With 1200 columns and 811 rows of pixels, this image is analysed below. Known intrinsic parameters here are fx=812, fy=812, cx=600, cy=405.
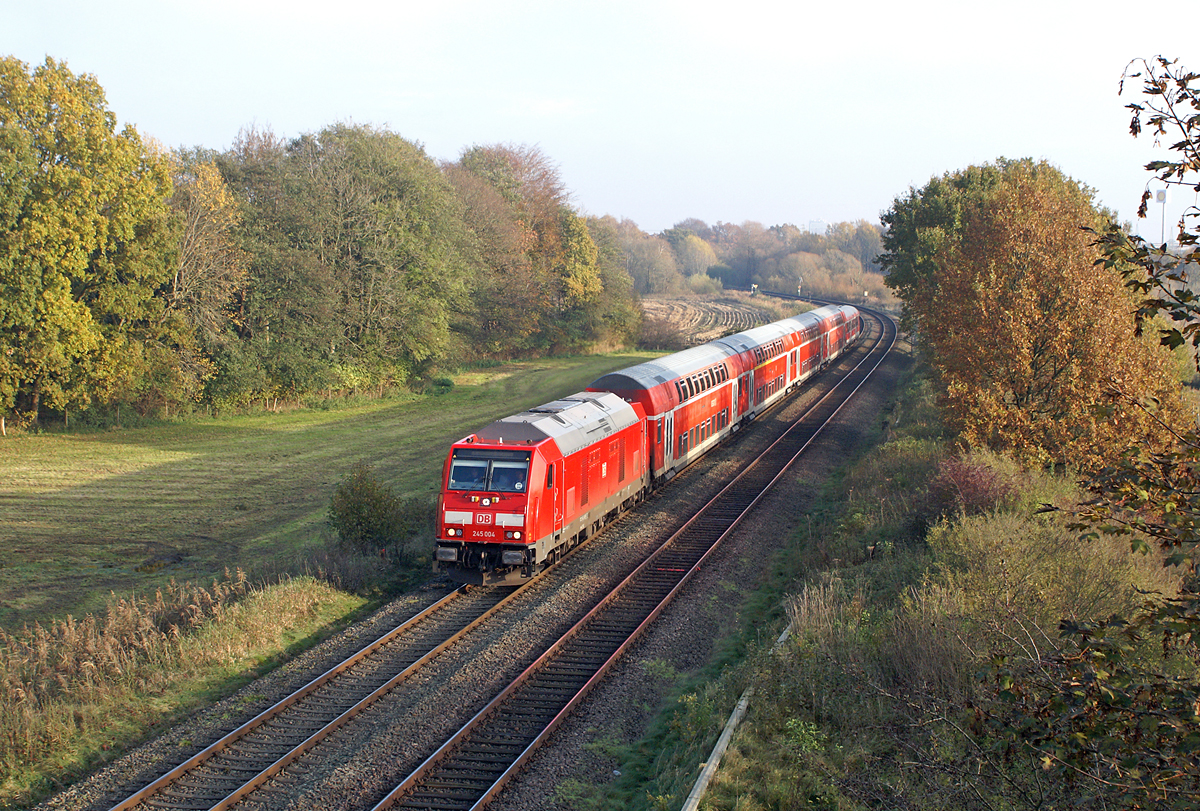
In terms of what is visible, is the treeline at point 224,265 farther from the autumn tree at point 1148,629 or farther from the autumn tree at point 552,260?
the autumn tree at point 1148,629

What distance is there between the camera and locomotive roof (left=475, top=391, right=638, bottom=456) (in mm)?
16766

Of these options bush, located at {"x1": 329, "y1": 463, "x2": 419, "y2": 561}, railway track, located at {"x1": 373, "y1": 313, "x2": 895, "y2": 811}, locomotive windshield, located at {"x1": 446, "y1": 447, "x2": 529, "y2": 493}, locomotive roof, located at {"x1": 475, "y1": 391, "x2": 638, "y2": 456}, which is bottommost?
railway track, located at {"x1": 373, "y1": 313, "x2": 895, "y2": 811}

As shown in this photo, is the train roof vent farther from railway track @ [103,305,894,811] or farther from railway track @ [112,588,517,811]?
railway track @ [112,588,517,811]

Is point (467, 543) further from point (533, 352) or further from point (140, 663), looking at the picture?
point (533, 352)

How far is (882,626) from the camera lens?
1174cm

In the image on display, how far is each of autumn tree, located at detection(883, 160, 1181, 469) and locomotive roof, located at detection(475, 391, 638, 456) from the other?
340 inches

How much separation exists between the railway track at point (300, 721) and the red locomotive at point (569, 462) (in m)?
1.30

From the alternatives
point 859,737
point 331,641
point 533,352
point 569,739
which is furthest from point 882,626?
point 533,352

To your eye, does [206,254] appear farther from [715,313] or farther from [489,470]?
[715,313]

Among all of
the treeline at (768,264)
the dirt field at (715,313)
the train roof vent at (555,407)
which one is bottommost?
the train roof vent at (555,407)

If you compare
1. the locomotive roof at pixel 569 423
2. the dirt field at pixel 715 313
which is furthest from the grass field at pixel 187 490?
the dirt field at pixel 715 313

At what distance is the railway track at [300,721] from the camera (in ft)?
31.6

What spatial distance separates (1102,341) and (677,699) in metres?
13.6

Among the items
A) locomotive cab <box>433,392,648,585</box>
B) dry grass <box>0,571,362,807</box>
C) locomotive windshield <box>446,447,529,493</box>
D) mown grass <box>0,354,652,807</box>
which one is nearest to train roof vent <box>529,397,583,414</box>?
locomotive cab <box>433,392,648,585</box>
